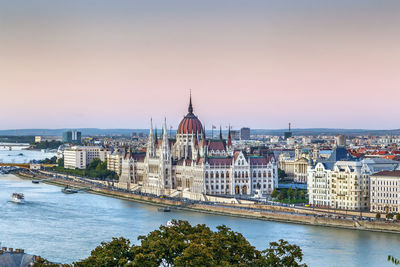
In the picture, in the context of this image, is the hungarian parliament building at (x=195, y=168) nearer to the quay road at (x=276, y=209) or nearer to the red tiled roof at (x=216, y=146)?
the red tiled roof at (x=216, y=146)

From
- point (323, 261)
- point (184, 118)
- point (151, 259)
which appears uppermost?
point (184, 118)

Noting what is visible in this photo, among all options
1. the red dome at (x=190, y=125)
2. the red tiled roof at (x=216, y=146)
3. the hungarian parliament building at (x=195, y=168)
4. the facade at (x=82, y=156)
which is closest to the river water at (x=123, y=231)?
the hungarian parliament building at (x=195, y=168)

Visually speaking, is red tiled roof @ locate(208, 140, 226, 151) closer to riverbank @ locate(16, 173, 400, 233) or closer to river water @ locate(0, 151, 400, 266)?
riverbank @ locate(16, 173, 400, 233)

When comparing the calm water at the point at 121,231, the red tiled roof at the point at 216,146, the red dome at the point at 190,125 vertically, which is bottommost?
the calm water at the point at 121,231

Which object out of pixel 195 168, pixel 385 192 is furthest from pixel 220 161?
pixel 385 192

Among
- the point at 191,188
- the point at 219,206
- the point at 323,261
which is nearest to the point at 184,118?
the point at 191,188

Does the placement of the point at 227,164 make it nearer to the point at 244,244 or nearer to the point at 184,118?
the point at 184,118

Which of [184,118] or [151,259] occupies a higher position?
[184,118]

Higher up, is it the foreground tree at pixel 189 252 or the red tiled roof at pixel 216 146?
the red tiled roof at pixel 216 146
